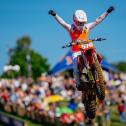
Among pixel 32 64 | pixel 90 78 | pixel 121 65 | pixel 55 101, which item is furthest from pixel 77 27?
pixel 121 65

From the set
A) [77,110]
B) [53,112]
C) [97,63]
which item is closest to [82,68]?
[97,63]

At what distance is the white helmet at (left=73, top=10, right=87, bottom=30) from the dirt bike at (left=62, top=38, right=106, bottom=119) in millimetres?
460

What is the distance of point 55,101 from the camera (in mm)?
26016

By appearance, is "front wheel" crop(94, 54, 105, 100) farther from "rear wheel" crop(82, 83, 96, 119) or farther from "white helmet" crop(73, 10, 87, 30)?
"white helmet" crop(73, 10, 87, 30)

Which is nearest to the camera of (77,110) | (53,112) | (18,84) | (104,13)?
(104,13)

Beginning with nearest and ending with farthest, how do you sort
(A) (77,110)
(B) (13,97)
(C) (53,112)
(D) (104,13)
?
(D) (104,13) → (A) (77,110) → (C) (53,112) → (B) (13,97)

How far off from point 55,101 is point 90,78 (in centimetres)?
1631

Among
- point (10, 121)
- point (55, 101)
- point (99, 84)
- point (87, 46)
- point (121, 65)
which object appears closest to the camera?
point (87, 46)

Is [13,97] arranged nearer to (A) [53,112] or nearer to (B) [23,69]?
(A) [53,112]

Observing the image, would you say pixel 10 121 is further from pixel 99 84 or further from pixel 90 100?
pixel 99 84

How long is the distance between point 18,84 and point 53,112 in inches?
214

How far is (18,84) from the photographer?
3031 cm

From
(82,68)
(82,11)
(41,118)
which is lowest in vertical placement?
(41,118)

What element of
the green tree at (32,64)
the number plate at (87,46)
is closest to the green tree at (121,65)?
the green tree at (32,64)
